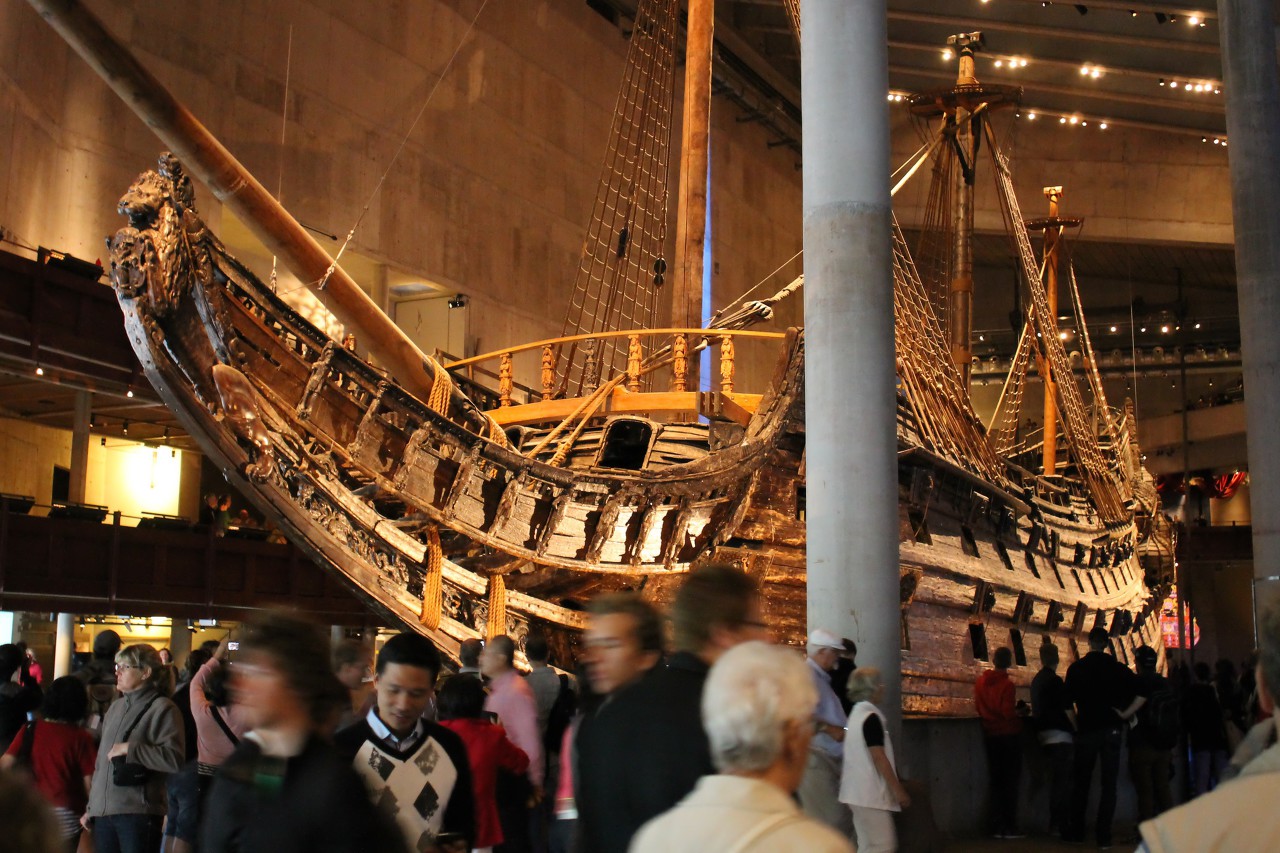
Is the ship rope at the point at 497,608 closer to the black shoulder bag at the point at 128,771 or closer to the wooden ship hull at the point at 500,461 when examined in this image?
the wooden ship hull at the point at 500,461

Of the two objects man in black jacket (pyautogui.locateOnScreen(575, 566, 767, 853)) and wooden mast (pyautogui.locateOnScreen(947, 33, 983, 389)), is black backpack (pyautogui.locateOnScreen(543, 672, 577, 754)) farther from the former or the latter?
wooden mast (pyautogui.locateOnScreen(947, 33, 983, 389))

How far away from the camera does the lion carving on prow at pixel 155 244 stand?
24.8 ft

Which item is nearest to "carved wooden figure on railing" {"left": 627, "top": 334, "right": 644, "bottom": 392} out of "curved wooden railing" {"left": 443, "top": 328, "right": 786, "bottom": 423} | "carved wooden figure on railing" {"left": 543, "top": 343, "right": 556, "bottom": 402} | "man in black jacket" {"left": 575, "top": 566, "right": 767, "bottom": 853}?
"curved wooden railing" {"left": 443, "top": 328, "right": 786, "bottom": 423}

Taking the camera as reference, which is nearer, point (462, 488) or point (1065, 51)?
point (462, 488)

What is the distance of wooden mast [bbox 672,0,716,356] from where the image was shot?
40.2ft

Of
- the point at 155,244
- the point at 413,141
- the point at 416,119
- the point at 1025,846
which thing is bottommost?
the point at 1025,846

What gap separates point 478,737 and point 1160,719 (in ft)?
17.6

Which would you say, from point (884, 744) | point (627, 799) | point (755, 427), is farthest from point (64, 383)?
point (627, 799)

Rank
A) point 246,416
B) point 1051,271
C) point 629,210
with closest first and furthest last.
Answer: point 246,416 < point 629,210 < point 1051,271

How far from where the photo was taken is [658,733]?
2475mm

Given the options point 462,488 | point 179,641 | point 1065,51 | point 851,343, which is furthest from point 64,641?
point 1065,51

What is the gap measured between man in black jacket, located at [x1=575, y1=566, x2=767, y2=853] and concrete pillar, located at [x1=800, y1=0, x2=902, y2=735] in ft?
10.1

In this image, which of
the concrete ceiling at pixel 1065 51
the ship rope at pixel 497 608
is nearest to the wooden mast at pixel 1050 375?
the concrete ceiling at pixel 1065 51

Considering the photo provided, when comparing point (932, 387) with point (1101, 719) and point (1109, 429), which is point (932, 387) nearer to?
point (1101, 719)
